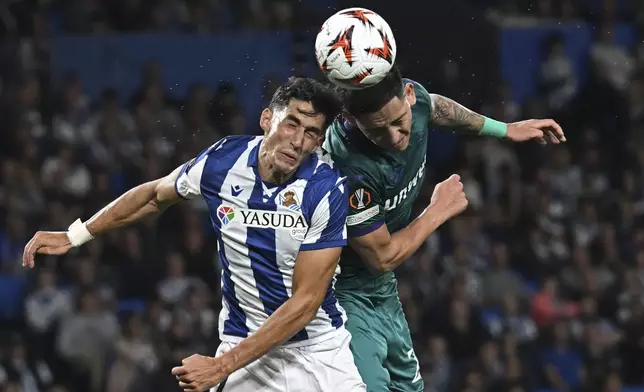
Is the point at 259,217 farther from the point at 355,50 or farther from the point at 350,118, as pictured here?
the point at 355,50

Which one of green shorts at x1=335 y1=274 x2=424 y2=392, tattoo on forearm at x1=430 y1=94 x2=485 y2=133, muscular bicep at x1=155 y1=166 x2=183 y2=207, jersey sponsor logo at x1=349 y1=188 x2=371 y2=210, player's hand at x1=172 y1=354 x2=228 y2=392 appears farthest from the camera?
tattoo on forearm at x1=430 y1=94 x2=485 y2=133

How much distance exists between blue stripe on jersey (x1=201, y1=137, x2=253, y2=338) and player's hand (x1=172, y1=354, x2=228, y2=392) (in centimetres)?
56

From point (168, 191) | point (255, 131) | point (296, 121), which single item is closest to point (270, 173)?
point (296, 121)

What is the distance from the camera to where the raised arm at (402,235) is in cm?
575

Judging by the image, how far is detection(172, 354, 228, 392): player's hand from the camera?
4.89m

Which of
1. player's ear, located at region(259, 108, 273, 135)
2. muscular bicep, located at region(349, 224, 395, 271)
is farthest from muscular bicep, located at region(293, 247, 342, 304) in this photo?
player's ear, located at region(259, 108, 273, 135)

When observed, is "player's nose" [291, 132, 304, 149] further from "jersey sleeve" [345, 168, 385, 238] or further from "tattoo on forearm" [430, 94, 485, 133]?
"tattoo on forearm" [430, 94, 485, 133]

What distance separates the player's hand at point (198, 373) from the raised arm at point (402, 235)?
1.09 metres

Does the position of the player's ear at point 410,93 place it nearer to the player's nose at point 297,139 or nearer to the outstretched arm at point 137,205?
the player's nose at point 297,139

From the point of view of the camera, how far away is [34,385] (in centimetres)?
987

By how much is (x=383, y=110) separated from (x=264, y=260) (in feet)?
2.74

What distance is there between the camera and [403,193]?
6035mm

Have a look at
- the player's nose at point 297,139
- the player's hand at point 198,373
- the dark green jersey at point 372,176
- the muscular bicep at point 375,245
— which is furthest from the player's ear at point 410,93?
the player's hand at point 198,373

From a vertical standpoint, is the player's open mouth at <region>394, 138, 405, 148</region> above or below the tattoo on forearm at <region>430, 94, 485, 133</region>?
above
